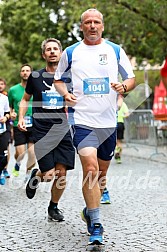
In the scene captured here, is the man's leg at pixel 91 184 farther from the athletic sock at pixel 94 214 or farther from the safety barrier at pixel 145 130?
the safety barrier at pixel 145 130

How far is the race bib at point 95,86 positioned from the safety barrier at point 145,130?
36.0ft

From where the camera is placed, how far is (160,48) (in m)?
18.8

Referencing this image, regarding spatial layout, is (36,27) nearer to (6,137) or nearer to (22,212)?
(6,137)

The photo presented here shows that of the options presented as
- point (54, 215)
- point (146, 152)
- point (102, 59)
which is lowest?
point (146, 152)

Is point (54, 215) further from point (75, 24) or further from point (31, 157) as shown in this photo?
point (75, 24)

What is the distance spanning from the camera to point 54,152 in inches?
269

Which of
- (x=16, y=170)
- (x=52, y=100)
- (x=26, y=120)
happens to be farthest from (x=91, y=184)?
(x=16, y=170)

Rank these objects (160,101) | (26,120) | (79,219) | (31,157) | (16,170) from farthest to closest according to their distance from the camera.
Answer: (160,101) < (16,170) < (26,120) < (31,157) < (79,219)

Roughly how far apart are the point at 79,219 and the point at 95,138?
5.21 ft

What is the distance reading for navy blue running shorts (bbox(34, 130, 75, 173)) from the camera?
6809 millimetres

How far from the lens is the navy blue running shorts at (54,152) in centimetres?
681

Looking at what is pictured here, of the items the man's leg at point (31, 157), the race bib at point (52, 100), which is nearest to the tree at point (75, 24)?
the man's leg at point (31, 157)

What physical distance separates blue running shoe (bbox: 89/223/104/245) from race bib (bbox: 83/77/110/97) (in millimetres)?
1192

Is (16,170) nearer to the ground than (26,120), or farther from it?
nearer to the ground
